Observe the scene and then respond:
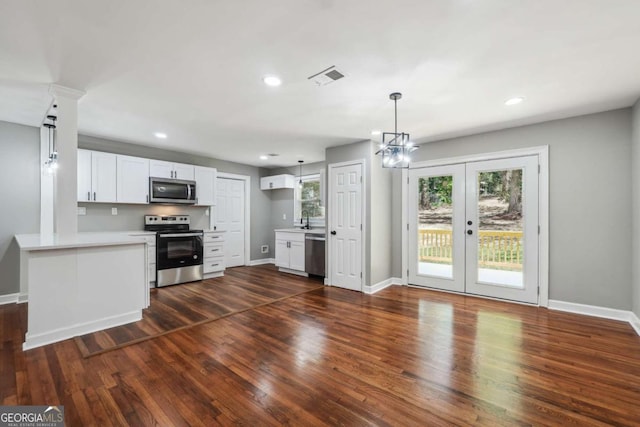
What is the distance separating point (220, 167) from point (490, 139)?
523 centimetres

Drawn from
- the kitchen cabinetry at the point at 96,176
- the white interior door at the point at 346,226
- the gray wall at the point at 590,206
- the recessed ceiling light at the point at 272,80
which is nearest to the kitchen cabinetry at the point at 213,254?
the kitchen cabinetry at the point at 96,176

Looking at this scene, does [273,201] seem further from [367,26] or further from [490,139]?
[367,26]

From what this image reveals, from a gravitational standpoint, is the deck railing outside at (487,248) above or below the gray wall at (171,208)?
below

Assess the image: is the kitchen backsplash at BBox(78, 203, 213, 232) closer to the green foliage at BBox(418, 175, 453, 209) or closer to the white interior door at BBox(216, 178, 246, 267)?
the white interior door at BBox(216, 178, 246, 267)

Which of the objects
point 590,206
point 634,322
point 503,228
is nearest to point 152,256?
point 503,228

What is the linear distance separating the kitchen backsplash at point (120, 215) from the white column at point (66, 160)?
1.96 meters

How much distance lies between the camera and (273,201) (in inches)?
289

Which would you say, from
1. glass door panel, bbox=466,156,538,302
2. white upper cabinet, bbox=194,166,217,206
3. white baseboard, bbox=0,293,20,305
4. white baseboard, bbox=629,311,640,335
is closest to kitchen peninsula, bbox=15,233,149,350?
white baseboard, bbox=0,293,20,305

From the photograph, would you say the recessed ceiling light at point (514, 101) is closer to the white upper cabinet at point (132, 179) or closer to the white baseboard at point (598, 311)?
the white baseboard at point (598, 311)

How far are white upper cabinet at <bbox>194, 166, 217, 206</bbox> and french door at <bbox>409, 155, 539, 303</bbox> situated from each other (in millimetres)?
3977

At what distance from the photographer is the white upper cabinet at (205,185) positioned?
18.5 ft

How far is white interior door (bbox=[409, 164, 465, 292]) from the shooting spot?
4371 millimetres

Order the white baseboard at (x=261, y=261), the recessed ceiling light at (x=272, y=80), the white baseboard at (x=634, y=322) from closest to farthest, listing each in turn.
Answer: the recessed ceiling light at (x=272, y=80)
the white baseboard at (x=634, y=322)
the white baseboard at (x=261, y=261)

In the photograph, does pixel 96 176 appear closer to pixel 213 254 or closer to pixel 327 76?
pixel 213 254
